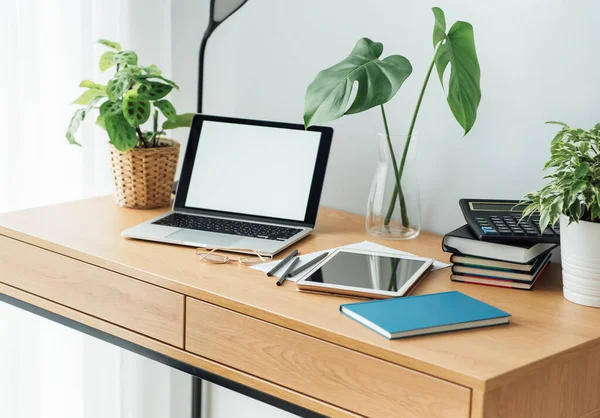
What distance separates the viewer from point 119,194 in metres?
1.60

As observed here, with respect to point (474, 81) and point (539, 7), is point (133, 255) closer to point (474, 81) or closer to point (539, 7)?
point (474, 81)

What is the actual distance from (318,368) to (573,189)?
41cm

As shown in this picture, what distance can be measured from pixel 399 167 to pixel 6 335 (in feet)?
3.20

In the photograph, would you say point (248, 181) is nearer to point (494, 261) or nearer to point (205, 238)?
point (205, 238)

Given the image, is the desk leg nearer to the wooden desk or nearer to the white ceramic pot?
the wooden desk

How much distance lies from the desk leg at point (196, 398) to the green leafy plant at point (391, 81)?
105 cm

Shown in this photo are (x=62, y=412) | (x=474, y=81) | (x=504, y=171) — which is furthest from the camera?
(x=62, y=412)

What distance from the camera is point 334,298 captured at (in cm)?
111

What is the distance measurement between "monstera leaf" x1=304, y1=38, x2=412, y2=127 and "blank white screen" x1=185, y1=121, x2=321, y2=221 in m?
0.27

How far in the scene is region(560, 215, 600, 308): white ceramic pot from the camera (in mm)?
1053

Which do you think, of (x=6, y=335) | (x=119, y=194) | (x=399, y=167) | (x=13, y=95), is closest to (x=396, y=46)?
(x=399, y=167)

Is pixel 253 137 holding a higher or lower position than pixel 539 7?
lower

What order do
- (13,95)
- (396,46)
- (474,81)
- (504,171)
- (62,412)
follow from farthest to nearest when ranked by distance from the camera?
1. (62,412)
2. (13,95)
3. (396,46)
4. (504,171)
5. (474,81)

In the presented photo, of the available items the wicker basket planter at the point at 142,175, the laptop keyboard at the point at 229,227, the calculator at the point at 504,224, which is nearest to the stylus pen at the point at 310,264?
the laptop keyboard at the point at 229,227
